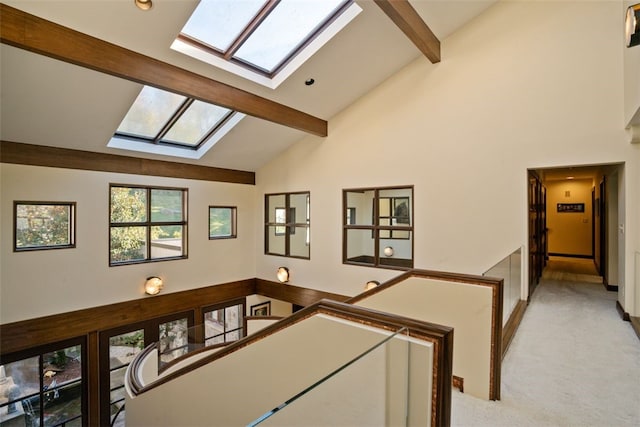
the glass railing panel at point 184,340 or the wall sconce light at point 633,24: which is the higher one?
the wall sconce light at point 633,24

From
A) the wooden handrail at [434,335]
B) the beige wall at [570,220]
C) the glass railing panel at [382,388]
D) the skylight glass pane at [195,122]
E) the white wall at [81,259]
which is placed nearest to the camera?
the glass railing panel at [382,388]

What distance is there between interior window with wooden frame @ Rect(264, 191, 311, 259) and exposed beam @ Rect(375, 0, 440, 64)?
3.51 m

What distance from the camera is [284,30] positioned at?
4289 mm

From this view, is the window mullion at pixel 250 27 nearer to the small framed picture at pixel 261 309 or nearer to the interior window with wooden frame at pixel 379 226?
the interior window with wooden frame at pixel 379 226

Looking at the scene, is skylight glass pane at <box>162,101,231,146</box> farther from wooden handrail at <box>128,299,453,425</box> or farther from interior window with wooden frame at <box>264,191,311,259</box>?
wooden handrail at <box>128,299,453,425</box>

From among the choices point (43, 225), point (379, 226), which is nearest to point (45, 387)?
point (43, 225)

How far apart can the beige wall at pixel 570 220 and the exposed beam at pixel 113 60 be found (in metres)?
8.42

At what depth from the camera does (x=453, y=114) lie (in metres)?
5.01

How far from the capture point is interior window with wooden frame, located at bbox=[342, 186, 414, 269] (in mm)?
5880

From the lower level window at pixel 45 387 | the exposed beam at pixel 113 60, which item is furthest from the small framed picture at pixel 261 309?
the exposed beam at pixel 113 60

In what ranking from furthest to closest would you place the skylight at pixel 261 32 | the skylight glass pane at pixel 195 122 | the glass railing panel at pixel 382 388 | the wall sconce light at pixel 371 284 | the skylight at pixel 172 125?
the wall sconce light at pixel 371 284, the skylight glass pane at pixel 195 122, the skylight at pixel 172 125, the skylight at pixel 261 32, the glass railing panel at pixel 382 388

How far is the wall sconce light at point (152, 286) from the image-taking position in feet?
19.4

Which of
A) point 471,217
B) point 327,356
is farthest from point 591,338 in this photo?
point 327,356

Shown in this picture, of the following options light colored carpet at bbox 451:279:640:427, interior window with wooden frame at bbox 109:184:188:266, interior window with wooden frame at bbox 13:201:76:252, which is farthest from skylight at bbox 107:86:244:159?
light colored carpet at bbox 451:279:640:427
